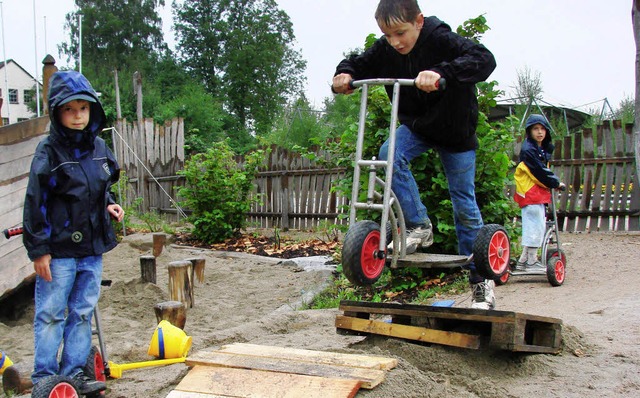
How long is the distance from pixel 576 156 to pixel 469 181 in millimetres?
7294

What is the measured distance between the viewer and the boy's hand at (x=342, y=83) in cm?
427

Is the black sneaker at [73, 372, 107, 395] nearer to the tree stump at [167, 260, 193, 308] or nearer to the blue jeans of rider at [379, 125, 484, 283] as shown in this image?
the blue jeans of rider at [379, 125, 484, 283]

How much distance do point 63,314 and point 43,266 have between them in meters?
0.36

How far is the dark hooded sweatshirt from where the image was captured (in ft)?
11.0

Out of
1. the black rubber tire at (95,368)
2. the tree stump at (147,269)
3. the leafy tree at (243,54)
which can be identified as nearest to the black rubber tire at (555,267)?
the tree stump at (147,269)

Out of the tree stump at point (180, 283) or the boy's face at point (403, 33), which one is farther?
the tree stump at point (180, 283)

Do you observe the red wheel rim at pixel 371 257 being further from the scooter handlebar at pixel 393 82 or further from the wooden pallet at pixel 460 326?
the scooter handlebar at pixel 393 82

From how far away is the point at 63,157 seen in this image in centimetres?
352

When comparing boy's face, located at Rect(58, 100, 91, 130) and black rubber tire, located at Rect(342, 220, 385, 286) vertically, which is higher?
boy's face, located at Rect(58, 100, 91, 130)

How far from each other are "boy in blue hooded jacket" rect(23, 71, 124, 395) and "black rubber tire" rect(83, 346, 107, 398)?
5 centimetres

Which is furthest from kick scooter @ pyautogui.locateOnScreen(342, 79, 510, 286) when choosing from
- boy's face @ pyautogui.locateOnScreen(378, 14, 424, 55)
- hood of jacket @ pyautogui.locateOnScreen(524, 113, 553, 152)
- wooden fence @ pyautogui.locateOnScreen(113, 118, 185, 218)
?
wooden fence @ pyautogui.locateOnScreen(113, 118, 185, 218)

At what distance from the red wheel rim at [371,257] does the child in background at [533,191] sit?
4098 millimetres

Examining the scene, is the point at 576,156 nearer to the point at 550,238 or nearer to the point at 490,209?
the point at 550,238

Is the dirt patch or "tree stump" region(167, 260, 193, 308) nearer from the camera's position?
the dirt patch
